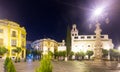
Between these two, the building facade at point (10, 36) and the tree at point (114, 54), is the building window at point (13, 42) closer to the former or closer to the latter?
the building facade at point (10, 36)

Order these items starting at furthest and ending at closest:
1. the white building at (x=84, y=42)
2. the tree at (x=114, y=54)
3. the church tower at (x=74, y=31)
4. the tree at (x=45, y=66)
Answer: the church tower at (x=74, y=31) → the white building at (x=84, y=42) → the tree at (x=114, y=54) → the tree at (x=45, y=66)

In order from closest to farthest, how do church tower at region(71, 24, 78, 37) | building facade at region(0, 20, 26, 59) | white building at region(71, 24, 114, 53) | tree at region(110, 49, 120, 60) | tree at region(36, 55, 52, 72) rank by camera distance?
tree at region(36, 55, 52, 72), building facade at region(0, 20, 26, 59), tree at region(110, 49, 120, 60), white building at region(71, 24, 114, 53), church tower at region(71, 24, 78, 37)

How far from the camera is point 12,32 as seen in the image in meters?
67.5

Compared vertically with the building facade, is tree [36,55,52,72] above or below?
below

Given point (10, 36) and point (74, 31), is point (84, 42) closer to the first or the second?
point (74, 31)

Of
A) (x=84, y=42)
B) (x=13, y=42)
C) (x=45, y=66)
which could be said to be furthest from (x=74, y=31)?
(x=45, y=66)

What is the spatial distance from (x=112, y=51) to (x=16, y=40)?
31.2m

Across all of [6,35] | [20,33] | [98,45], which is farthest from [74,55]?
[98,45]

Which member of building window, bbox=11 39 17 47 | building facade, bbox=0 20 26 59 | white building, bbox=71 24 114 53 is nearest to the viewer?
building facade, bbox=0 20 26 59

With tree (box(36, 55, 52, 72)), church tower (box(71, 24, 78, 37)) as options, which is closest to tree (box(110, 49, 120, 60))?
church tower (box(71, 24, 78, 37))

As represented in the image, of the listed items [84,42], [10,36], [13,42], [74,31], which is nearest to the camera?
[10,36]

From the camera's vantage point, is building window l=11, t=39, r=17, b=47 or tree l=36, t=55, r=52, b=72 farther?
building window l=11, t=39, r=17, b=47

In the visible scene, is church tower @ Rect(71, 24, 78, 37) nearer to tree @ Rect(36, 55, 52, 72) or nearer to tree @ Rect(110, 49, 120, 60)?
tree @ Rect(110, 49, 120, 60)

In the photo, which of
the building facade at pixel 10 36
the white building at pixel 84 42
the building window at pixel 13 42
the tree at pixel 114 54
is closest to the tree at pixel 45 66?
the building facade at pixel 10 36
